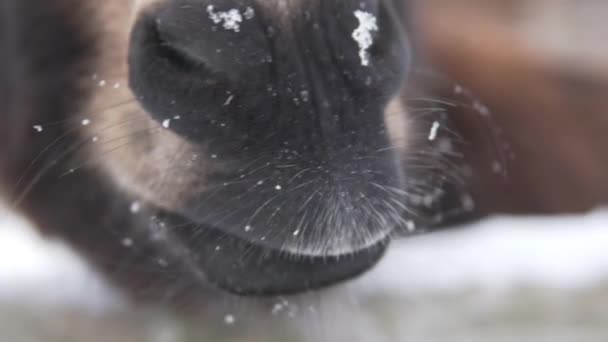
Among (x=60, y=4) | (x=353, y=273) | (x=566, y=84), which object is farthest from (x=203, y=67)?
(x=566, y=84)

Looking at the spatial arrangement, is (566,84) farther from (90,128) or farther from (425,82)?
(90,128)

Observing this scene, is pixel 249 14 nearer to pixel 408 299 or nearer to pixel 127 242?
pixel 127 242

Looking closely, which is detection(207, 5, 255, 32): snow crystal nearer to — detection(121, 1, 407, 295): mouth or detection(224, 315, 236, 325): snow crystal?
detection(121, 1, 407, 295): mouth

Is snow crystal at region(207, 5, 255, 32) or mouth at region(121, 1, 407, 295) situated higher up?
snow crystal at region(207, 5, 255, 32)

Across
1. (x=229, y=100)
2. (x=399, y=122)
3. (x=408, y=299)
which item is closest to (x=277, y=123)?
(x=229, y=100)

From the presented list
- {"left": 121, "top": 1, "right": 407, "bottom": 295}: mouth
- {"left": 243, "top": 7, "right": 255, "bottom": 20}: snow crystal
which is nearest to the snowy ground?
{"left": 121, "top": 1, "right": 407, "bottom": 295}: mouth

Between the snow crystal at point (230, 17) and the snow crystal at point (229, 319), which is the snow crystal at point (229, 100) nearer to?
the snow crystal at point (230, 17)

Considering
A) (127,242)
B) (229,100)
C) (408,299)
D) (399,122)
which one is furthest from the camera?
(408,299)
